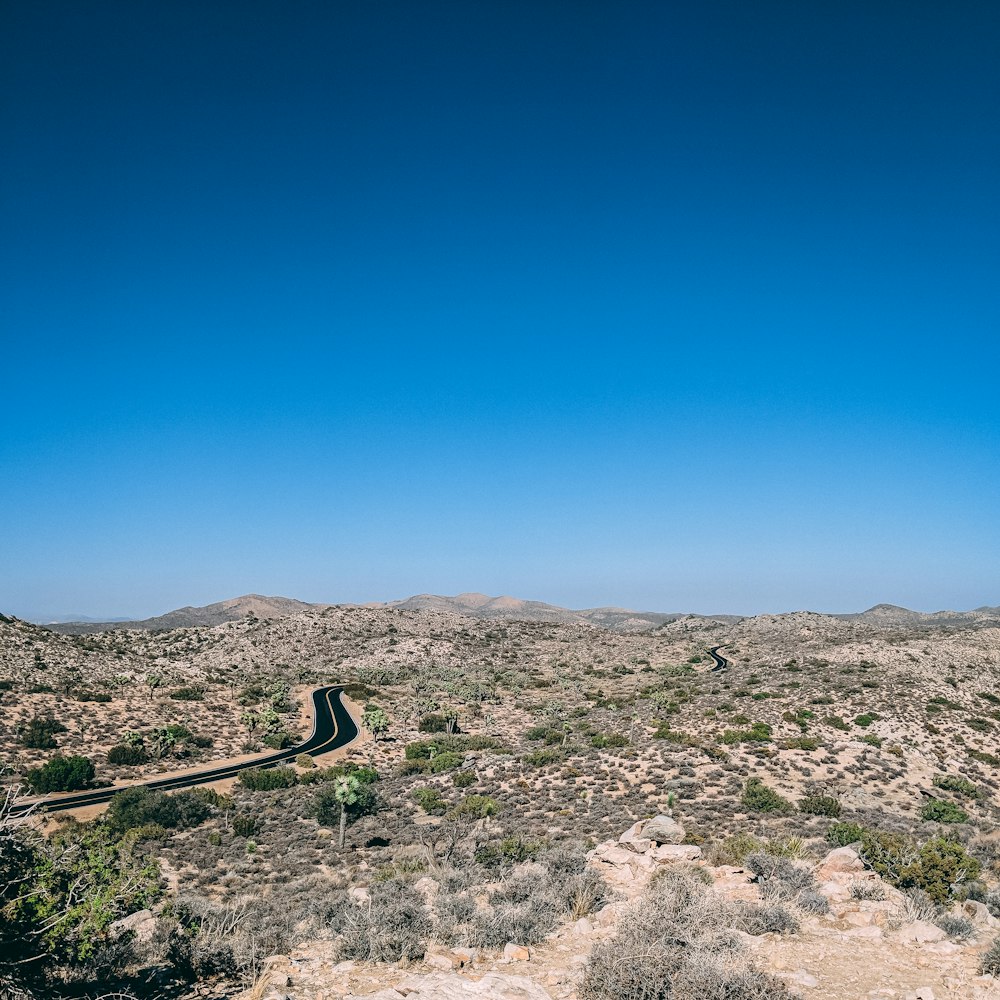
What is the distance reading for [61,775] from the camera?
37.4m

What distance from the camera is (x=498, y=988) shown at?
989 cm

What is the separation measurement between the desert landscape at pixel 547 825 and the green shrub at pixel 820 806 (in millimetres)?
131

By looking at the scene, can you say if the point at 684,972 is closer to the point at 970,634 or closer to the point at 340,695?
the point at 340,695

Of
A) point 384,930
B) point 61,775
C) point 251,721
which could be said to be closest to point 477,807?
point 384,930

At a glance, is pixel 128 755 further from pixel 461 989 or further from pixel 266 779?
pixel 461 989

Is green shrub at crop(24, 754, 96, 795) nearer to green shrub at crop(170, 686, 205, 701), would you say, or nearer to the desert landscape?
the desert landscape

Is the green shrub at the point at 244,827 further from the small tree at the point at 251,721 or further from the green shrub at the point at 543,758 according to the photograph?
the small tree at the point at 251,721

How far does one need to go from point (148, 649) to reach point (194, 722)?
49.2 meters

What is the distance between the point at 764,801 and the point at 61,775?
40647 mm

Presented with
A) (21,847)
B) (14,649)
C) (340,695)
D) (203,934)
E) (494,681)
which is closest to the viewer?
(21,847)

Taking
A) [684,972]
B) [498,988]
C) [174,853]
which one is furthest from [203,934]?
[174,853]

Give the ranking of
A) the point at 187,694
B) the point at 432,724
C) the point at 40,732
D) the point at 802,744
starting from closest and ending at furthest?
the point at 802,744, the point at 40,732, the point at 432,724, the point at 187,694

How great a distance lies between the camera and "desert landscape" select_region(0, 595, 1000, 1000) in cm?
1077

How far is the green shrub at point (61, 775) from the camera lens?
36469mm
